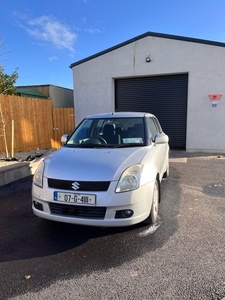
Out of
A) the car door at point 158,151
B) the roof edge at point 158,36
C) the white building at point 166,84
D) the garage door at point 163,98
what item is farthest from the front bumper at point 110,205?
the roof edge at point 158,36

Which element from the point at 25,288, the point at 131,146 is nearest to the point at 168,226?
the point at 131,146

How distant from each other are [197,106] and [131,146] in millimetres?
6399

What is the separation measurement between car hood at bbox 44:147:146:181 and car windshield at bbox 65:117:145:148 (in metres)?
Answer: 0.33

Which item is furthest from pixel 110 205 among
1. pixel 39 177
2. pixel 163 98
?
pixel 163 98

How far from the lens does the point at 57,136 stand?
1132 cm

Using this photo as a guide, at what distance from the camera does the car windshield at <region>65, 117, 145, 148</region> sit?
12.3 feet

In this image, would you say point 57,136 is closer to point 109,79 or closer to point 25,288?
point 109,79

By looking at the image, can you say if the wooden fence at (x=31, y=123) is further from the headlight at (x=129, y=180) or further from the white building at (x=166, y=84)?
the headlight at (x=129, y=180)

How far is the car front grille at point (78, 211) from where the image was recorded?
105 inches

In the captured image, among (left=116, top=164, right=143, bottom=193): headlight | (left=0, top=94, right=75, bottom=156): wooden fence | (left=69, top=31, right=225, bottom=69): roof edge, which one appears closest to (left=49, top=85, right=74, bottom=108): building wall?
(left=0, top=94, right=75, bottom=156): wooden fence

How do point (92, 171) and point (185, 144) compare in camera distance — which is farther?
point (185, 144)

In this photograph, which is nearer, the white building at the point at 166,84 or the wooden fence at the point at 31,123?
the wooden fence at the point at 31,123

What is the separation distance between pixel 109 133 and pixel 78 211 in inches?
68.4

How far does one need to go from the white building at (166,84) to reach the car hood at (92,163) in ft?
21.2
